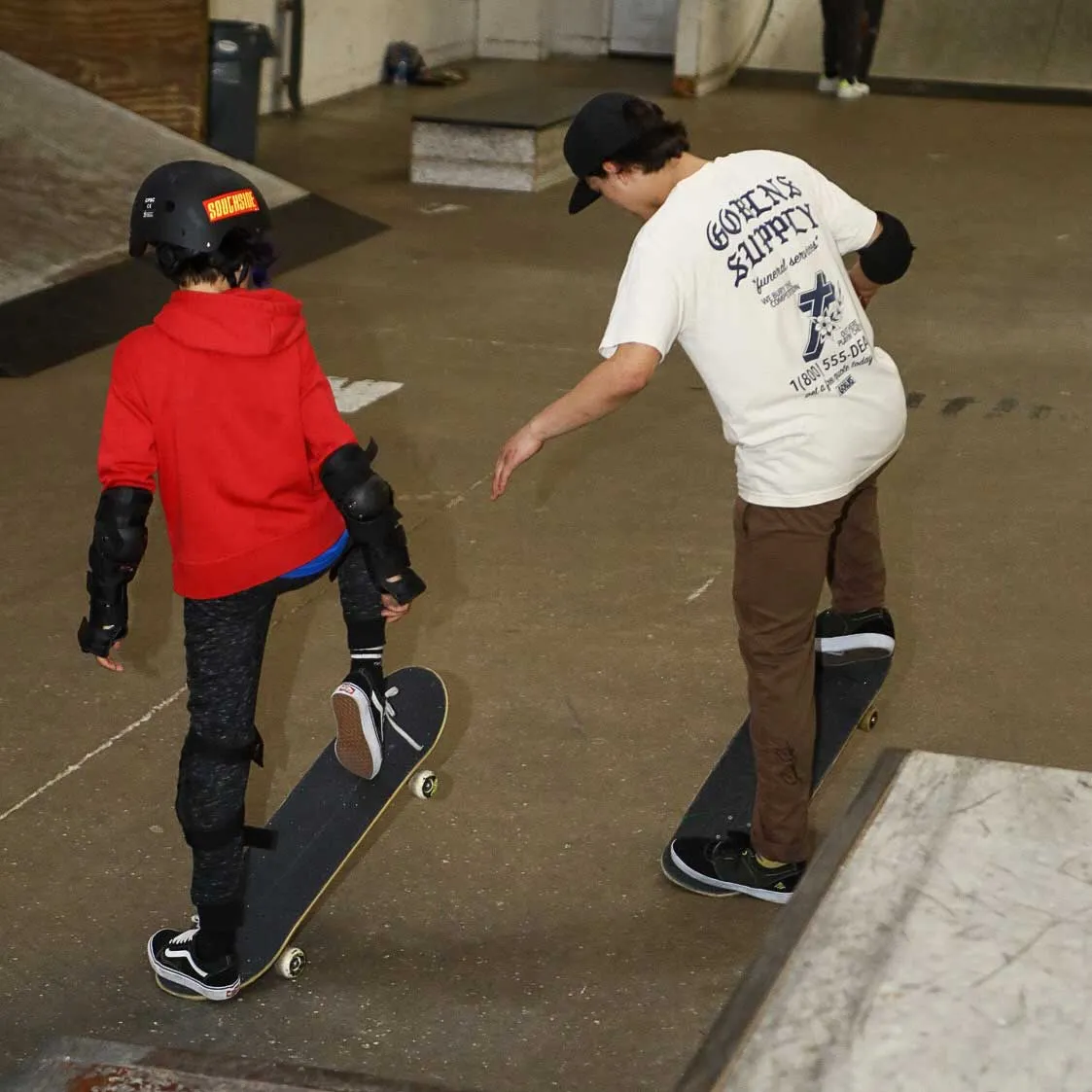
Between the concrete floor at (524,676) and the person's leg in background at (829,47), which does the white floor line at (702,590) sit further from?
the person's leg in background at (829,47)

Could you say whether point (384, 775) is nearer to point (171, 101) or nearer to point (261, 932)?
point (261, 932)

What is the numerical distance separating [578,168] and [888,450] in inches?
37.9

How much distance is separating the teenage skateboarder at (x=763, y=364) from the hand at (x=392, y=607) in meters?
0.31

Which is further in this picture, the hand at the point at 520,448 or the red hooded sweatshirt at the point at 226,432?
the hand at the point at 520,448

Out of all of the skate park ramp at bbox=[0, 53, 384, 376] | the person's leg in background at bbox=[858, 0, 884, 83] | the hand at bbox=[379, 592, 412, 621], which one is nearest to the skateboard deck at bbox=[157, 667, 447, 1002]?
the hand at bbox=[379, 592, 412, 621]

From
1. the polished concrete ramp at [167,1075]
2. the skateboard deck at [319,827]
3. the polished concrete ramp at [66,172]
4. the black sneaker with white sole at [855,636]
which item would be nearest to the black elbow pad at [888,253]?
the black sneaker with white sole at [855,636]

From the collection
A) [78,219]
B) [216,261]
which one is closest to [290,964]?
[216,261]

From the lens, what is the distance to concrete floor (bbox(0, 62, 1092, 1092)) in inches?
144

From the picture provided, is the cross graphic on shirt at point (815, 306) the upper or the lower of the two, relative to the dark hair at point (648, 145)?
lower

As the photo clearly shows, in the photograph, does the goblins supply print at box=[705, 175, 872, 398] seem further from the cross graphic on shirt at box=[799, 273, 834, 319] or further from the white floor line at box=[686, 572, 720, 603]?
the white floor line at box=[686, 572, 720, 603]

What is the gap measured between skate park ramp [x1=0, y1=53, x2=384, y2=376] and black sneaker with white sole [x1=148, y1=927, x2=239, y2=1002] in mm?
4918

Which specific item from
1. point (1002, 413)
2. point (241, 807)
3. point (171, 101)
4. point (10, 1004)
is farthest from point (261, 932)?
point (171, 101)

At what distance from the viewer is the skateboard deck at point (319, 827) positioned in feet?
12.1

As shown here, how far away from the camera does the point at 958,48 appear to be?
19469 mm
